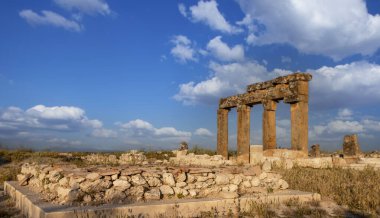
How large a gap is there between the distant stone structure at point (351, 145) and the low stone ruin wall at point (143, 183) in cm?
1212

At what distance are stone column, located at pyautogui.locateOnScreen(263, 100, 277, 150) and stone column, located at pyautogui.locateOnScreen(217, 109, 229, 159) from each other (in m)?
4.10

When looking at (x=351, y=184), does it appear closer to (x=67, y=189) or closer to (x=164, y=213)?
(x=164, y=213)

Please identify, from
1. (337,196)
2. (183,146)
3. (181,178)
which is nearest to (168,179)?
(181,178)

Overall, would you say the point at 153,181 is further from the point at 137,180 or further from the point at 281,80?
the point at 281,80

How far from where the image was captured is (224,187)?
28.3ft

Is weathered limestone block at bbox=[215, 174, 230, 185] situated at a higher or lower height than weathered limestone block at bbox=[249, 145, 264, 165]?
lower

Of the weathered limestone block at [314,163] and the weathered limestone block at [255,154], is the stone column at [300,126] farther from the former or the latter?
the weathered limestone block at [255,154]

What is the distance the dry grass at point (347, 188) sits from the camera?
8172 millimetres

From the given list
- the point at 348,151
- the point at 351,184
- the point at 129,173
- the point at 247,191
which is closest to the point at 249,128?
the point at 348,151

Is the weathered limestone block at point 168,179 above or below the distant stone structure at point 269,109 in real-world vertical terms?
below

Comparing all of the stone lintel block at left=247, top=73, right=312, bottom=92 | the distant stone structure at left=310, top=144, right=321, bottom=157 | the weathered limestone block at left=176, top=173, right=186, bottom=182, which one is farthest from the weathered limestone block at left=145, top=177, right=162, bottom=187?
the distant stone structure at left=310, top=144, right=321, bottom=157

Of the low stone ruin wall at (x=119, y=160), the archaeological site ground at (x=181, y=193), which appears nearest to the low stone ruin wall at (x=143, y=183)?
the archaeological site ground at (x=181, y=193)

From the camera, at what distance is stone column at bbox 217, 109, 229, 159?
23.5m

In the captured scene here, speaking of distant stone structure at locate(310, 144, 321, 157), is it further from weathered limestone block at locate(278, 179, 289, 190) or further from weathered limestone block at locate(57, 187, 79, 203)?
weathered limestone block at locate(57, 187, 79, 203)
